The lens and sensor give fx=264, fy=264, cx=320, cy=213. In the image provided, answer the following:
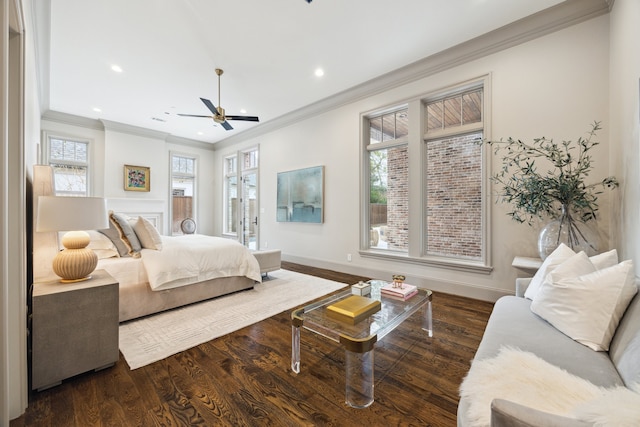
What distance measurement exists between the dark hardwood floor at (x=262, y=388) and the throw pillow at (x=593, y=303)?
740mm

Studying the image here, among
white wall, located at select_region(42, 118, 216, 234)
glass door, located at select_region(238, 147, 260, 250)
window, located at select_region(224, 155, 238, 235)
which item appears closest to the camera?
white wall, located at select_region(42, 118, 216, 234)

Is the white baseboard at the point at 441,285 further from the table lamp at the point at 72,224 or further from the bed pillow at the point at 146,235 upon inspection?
the table lamp at the point at 72,224

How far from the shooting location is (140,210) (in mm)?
6297

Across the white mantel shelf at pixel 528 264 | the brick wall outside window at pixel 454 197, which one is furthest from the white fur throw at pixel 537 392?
the brick wall outside window at pixel 454 197

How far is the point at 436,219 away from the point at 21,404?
4.19 meters

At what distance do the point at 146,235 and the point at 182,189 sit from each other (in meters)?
4.96

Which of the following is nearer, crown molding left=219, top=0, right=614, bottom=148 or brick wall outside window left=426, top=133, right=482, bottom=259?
crown molding left=219, top=0, right=614, bottom=148

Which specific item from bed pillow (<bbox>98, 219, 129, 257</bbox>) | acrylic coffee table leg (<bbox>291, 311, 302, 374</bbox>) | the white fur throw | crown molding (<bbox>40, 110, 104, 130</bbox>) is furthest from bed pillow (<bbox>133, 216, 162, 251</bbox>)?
crown molding (<bbox>40, 110, 104, 130</bbox>)

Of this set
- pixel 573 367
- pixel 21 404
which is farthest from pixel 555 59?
pixel 21 404

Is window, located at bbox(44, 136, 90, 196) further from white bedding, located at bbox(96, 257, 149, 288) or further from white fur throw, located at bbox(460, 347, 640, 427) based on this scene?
white fur throw, located at bbox(460, 347, 640, 427)

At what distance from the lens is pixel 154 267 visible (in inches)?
106

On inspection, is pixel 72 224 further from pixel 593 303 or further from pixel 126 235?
pixel 593 303

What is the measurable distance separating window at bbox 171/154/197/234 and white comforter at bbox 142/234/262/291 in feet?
14.5

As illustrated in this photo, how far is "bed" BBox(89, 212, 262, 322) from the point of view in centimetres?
262
